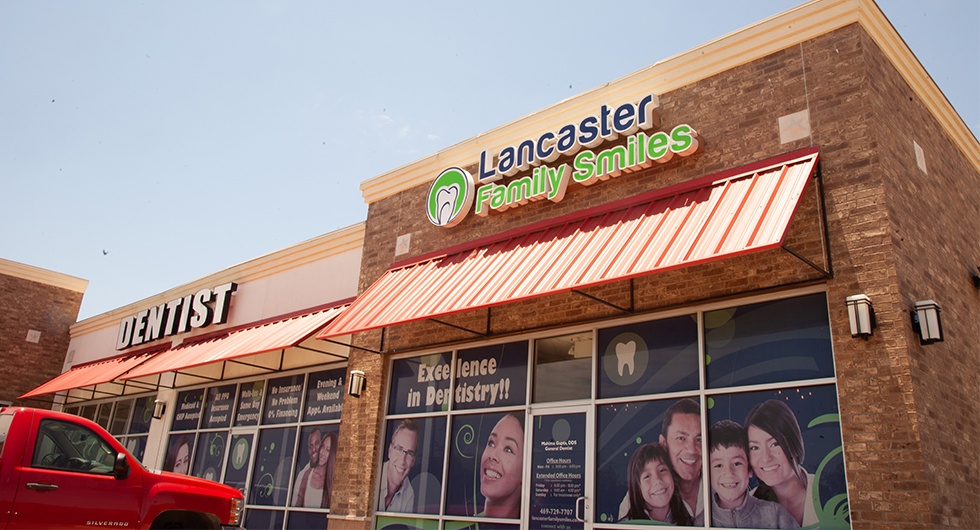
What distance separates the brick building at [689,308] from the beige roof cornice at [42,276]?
14171 mm

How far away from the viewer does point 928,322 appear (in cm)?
732

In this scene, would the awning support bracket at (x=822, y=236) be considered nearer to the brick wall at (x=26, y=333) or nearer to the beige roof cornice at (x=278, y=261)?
the beige roof cornice at (x=278, y=261)

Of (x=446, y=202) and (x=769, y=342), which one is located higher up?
(x=446, y=202)

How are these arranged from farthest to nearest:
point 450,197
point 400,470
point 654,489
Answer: point 450,197 → point 400,470 → point 654,489

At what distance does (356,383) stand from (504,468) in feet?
11.0

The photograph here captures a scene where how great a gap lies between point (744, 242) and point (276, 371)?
424 inches

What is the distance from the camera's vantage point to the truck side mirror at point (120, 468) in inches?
301

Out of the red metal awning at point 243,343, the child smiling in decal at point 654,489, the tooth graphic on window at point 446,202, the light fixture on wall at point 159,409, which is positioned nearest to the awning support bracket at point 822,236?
the child smiling in decal at point 654,489

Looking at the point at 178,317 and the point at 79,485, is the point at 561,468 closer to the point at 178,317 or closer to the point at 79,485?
the point at 79,485

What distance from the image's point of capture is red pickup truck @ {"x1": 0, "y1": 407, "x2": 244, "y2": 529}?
717 cm

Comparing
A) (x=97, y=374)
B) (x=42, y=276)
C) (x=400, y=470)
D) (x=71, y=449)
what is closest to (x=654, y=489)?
(x=400, y=470)

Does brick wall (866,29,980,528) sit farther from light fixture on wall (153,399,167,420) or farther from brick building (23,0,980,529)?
light fixture on wall (153,399,167,420)

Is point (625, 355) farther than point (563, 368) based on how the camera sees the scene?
No

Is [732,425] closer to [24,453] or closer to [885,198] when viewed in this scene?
[885,198]
